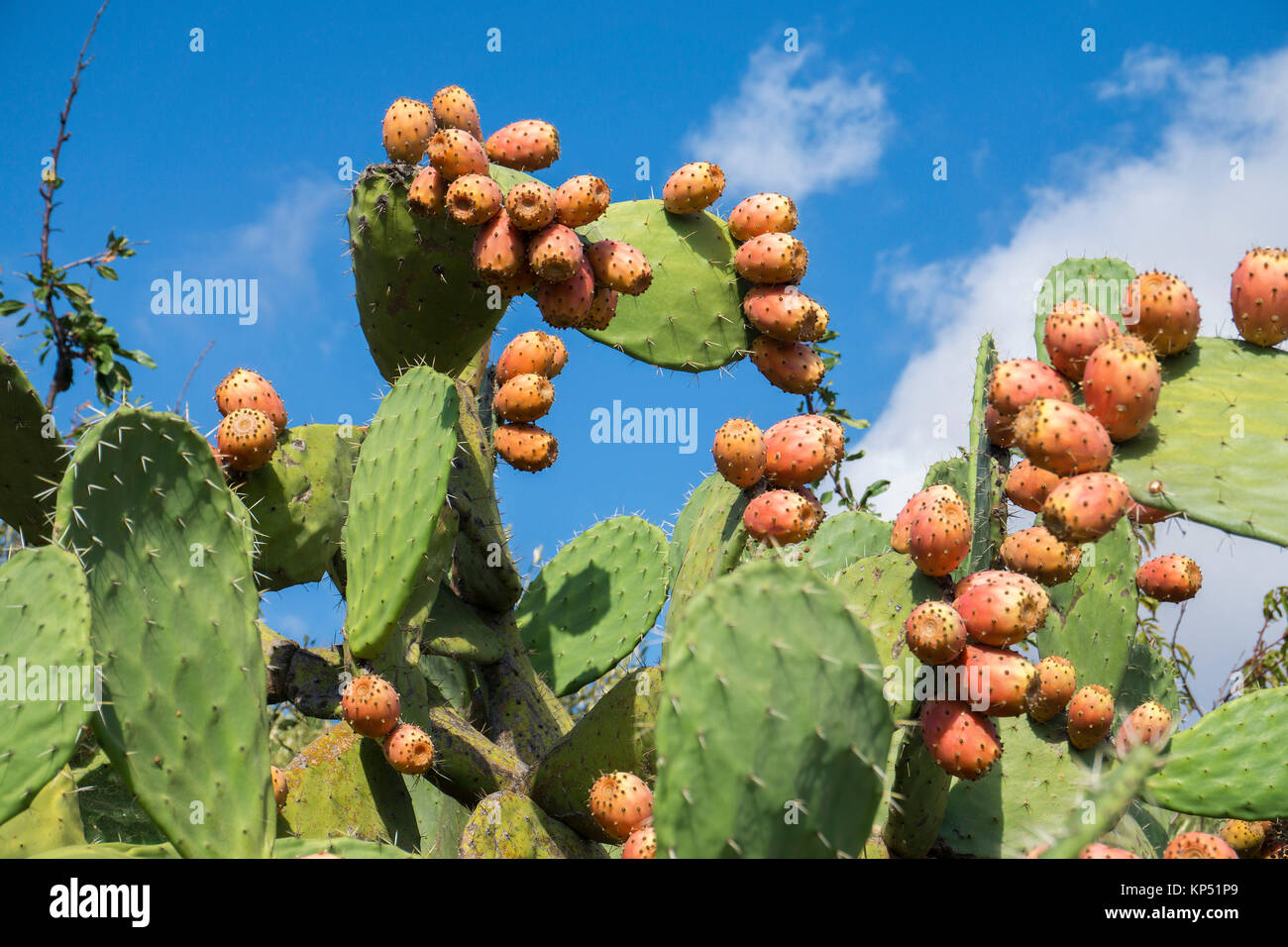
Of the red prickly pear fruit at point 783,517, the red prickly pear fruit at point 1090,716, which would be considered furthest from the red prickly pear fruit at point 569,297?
the red prickly pear fruit at point 1090,716

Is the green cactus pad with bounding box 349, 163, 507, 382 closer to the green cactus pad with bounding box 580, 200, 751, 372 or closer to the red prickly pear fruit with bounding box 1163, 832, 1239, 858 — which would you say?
the green cactus pad with bounding box 580, 200, 751, 372

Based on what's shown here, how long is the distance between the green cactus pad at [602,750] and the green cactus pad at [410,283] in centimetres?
94

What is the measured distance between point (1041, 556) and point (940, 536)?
255 millimetres

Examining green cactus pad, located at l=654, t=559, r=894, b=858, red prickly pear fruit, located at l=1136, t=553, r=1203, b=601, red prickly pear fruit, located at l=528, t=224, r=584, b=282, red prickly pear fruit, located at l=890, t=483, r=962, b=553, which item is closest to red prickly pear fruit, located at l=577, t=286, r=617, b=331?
red prickly pear fruit, located at l=528, t=224, r=584, b=282

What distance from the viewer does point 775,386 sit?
290cm

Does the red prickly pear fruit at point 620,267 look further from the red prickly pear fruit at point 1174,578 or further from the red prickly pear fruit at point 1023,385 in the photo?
the red prickly pear fruit at point 1174,578

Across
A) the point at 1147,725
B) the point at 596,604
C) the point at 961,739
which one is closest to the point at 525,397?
the point at 596,604

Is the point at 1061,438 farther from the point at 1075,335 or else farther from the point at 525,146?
the point at 525,146

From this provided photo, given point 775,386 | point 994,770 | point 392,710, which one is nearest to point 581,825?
point 392,710

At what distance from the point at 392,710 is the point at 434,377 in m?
0.75

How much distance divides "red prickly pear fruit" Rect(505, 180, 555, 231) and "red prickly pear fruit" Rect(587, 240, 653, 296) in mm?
181

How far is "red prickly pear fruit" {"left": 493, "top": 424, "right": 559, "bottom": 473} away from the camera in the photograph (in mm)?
2762
